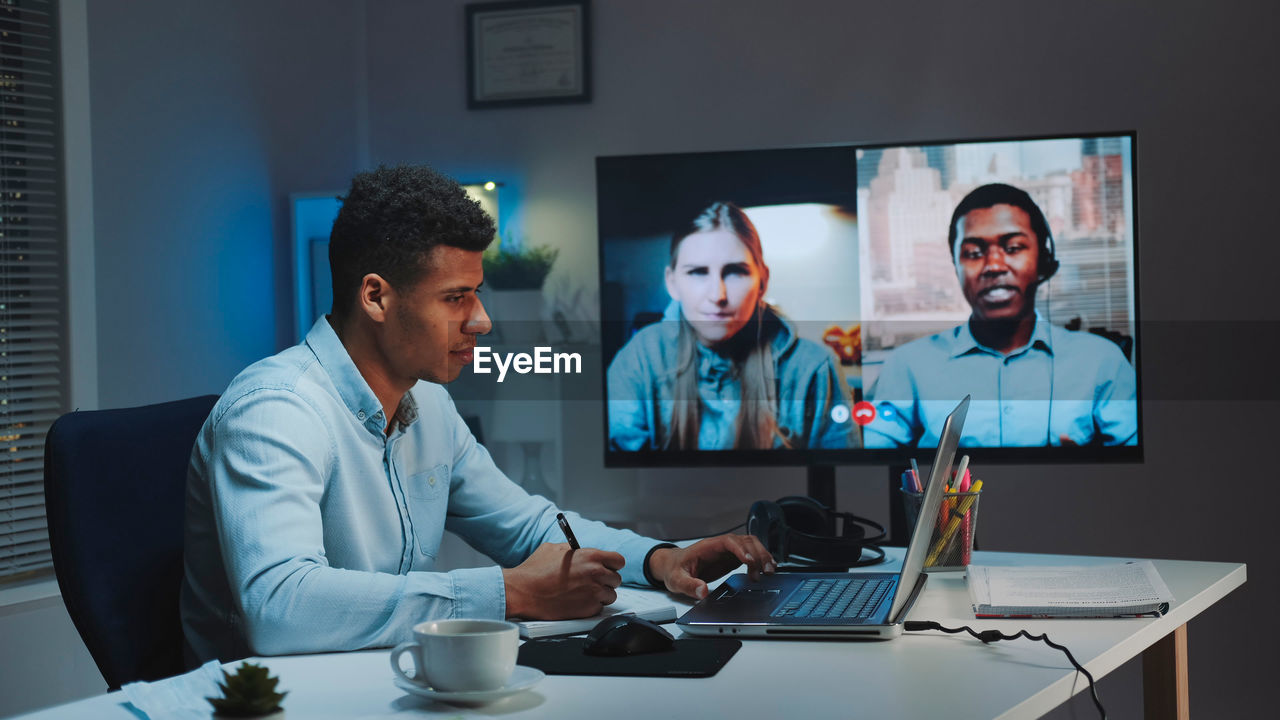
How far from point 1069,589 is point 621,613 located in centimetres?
57

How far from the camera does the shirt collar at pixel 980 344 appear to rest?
2891 millimetres

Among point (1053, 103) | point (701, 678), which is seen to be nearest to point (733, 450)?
point (1053, 103)

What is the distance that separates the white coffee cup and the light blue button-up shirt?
0.81 feet

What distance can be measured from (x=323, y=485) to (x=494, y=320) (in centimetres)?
208

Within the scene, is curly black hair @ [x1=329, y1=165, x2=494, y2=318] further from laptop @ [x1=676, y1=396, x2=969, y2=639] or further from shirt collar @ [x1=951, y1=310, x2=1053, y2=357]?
shirt collar @ [x1=951, y1=310, x2=1053, y2=357]

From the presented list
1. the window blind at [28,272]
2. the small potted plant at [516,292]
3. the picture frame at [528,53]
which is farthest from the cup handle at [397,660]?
the picture frame at [528,53]

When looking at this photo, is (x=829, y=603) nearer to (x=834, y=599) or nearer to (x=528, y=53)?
(x=834, y=599)

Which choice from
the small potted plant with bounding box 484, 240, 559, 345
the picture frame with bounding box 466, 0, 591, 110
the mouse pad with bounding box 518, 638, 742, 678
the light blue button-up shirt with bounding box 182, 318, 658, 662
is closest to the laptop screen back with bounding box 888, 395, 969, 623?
the mouse pad with bounding box 518, 638, 742, 678

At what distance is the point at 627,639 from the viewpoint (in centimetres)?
114

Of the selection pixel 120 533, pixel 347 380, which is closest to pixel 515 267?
pixel 347 380

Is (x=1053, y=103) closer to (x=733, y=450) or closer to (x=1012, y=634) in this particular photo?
(x=733, y=450)

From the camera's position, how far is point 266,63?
346 cm

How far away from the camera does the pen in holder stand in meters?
1.65

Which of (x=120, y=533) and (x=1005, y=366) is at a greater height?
(x=1005, y=366)
